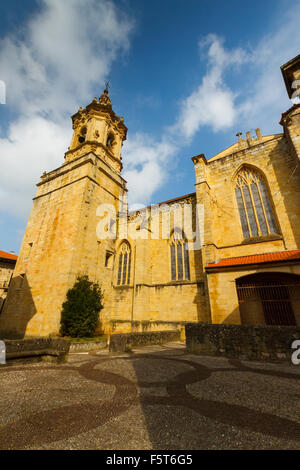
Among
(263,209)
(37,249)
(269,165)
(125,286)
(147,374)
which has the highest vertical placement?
(269,165)

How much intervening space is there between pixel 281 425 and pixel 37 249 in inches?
663

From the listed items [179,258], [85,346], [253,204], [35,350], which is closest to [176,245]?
[179,258]

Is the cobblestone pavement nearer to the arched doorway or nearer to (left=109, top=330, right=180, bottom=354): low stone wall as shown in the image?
(left=109, top=330, right=180, bottom=354): low stone wall

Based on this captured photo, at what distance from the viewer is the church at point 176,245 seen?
9852mm

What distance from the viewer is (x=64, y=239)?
14.1m

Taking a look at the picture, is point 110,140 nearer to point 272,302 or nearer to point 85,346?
point 85,346

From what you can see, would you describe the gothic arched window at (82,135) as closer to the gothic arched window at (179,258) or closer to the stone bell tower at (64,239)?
the stone bell tower at (64,239)

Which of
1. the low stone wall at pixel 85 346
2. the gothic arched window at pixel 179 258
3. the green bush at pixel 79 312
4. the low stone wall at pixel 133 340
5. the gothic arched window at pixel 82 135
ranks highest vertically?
the gothic arched window at pixel 82 135

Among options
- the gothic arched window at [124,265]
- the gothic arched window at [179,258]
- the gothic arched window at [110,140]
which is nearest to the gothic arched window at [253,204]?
the gothic arched window at [179,258]

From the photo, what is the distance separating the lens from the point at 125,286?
15336mm

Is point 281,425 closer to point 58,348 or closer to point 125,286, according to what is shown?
point 58,348

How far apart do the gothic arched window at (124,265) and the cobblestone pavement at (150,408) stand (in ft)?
36.1

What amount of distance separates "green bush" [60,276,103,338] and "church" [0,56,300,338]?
2.64 feet
